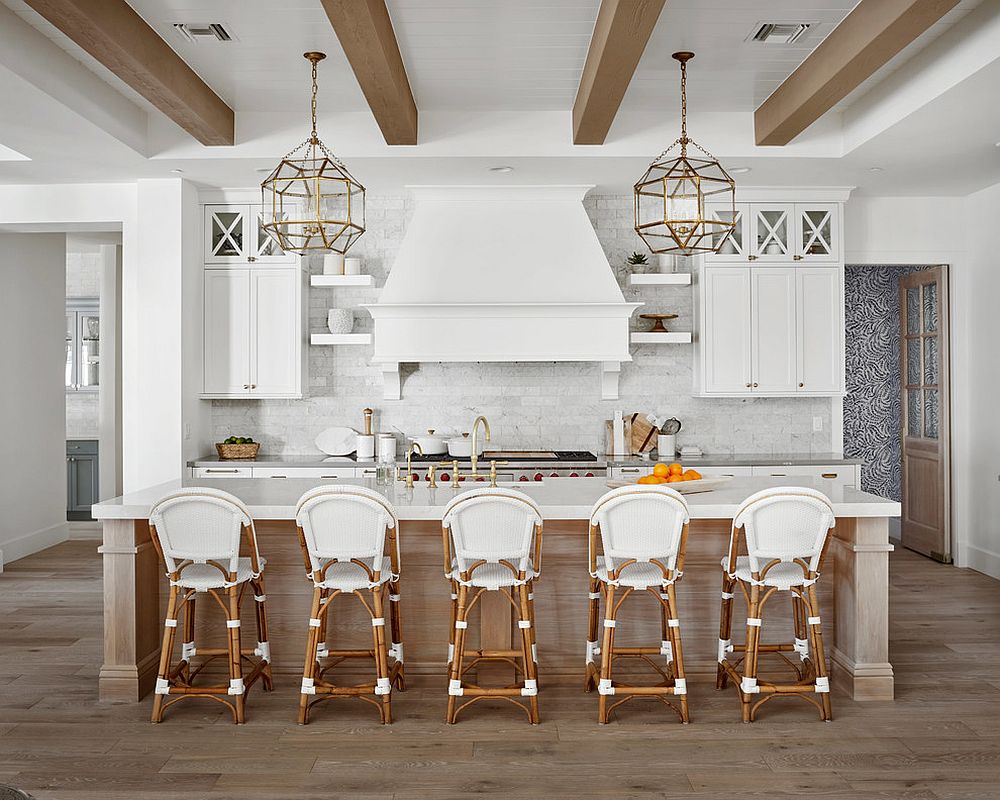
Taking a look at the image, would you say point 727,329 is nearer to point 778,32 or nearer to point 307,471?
point 778,32

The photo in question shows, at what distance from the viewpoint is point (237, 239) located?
6.25 meters

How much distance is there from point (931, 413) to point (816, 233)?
190 centimetres

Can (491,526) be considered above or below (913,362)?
below

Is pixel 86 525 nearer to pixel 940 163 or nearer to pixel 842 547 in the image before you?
pixel 842 547

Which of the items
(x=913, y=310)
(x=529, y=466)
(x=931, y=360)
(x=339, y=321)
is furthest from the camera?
(x=913, y=310)

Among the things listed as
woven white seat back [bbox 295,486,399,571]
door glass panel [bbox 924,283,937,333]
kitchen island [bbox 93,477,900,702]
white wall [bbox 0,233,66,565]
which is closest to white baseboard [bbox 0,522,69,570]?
white wall [bbox 0,233,66,565]

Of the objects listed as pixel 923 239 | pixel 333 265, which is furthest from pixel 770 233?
pixel 333 265

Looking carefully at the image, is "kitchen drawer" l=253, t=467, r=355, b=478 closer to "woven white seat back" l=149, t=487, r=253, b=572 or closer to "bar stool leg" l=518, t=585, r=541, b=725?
"woven white seat back" l=149, t=487, r=253, b=572

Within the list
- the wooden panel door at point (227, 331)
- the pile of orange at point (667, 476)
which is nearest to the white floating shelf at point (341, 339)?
the wooden panel door at point (227, 331)

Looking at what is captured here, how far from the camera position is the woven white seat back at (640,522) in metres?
3.38

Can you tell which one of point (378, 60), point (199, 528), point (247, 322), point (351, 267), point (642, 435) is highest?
point (378, 60)

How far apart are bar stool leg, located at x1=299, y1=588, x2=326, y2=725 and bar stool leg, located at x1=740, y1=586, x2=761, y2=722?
1.73m

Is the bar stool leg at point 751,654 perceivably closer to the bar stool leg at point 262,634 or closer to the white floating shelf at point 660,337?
the bar stool leg at point 262,634

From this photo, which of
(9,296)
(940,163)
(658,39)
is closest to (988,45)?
(658,39)
